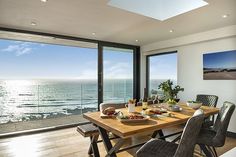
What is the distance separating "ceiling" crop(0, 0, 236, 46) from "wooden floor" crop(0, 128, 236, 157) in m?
2.40

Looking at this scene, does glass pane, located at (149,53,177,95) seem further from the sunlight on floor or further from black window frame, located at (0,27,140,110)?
the sunlight on floor

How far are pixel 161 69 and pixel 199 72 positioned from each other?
143 centimetres

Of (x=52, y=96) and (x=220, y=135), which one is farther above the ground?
(x=52, y=96)

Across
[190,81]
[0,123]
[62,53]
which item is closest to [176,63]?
[190,81]

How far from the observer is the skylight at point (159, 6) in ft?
8.86

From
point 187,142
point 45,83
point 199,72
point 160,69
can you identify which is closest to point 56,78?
point 45,83

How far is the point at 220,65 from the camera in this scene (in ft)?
12.5

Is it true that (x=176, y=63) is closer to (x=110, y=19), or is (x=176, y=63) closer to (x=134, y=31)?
(x=134, y=31)

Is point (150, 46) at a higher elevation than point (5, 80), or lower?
higher

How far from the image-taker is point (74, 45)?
4.67 m

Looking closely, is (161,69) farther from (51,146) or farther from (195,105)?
(51,146)

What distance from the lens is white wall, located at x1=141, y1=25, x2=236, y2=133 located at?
12.1ft

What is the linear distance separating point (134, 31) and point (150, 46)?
154 centimetres

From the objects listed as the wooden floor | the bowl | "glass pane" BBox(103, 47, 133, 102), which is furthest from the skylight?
the wooden floor
